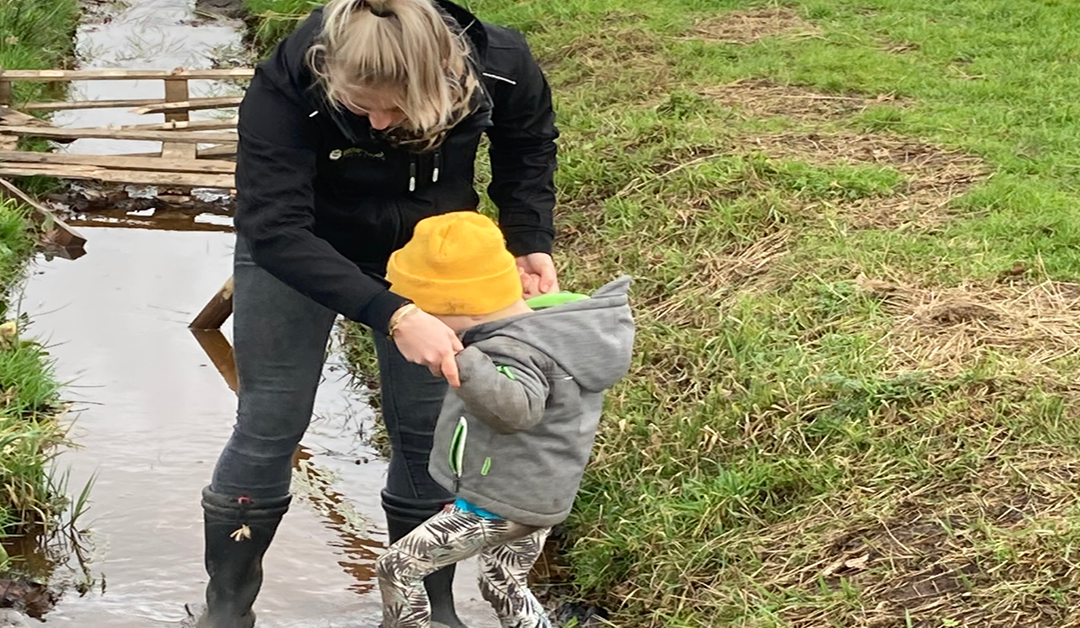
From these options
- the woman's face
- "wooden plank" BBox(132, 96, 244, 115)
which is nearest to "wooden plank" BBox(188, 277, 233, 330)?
"wooden plank" BBox(132, 96, 244, 115)

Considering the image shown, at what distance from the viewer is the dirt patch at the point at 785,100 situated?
22.9ft

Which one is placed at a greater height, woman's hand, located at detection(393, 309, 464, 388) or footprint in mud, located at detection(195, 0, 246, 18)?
woman's hand, located at detection(393, 309, 464, 388)

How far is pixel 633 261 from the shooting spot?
18.1 ft

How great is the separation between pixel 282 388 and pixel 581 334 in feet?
2.42

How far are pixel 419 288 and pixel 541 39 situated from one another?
267 inches

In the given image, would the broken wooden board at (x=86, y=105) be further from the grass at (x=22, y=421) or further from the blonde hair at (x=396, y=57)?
the blonde hair at (x=396, y=57)

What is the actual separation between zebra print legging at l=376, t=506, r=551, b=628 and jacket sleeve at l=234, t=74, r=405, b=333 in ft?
1.77

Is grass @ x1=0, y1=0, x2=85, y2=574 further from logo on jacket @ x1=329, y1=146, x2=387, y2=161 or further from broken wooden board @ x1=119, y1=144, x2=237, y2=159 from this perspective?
logo on jacket @ x1=329, y1=146, x2=387, y2=161

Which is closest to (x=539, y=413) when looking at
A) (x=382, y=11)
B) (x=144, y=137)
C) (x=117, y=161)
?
(x=382, y=11)

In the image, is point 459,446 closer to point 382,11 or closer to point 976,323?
point 382,11

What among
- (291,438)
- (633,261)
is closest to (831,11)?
(633,261)

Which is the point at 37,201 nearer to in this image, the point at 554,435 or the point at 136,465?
the point at 136,465

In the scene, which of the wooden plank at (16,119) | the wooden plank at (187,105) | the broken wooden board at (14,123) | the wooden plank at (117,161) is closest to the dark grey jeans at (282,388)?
the wooden plank at (117,161)

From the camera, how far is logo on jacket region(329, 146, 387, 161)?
288 centimetres
